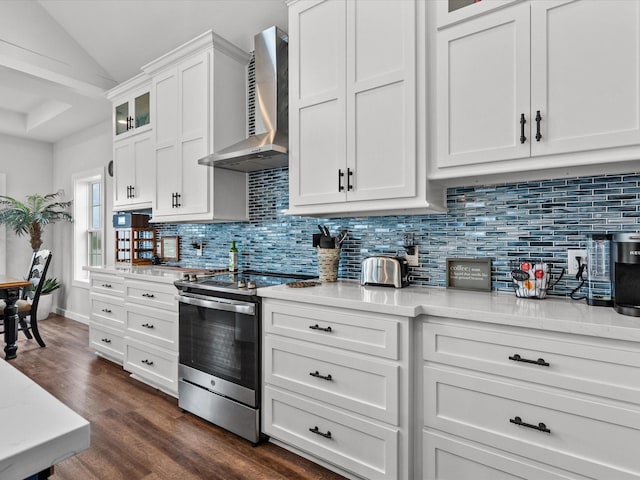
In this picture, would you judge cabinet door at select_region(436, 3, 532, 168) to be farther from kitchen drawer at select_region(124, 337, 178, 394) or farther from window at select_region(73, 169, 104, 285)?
window at select_region(73, 169, 104, 285)

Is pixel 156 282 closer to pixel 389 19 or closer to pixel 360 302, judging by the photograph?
pixel 360 302

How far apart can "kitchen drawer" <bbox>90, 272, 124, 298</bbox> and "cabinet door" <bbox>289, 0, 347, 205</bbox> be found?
209 cm

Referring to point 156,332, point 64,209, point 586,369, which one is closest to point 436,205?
point 586,369

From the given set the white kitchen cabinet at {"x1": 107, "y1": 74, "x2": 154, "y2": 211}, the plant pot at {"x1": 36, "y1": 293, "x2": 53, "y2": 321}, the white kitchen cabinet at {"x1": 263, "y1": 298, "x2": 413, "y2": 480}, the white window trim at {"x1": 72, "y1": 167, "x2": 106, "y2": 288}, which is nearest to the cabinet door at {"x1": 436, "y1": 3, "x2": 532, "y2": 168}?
the white kitchen cabinet at {"x1": 263, "y1": 298, "x2": 413, "y2": 480}

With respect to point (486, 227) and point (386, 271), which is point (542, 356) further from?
point (386, 271)

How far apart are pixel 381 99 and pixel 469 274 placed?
42.9 inches

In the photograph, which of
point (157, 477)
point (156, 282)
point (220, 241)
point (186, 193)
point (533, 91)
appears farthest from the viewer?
point (220, 241)

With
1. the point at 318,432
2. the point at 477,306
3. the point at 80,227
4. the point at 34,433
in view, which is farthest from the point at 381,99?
the point at 80,227

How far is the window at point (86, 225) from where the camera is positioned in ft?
17.7

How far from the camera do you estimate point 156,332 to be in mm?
2873

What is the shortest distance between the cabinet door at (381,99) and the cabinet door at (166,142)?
1.82 m

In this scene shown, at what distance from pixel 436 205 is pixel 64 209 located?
6.01 meters

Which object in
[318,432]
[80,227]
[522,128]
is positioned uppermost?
[522,128]

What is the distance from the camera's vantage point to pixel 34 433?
52 centimetres
